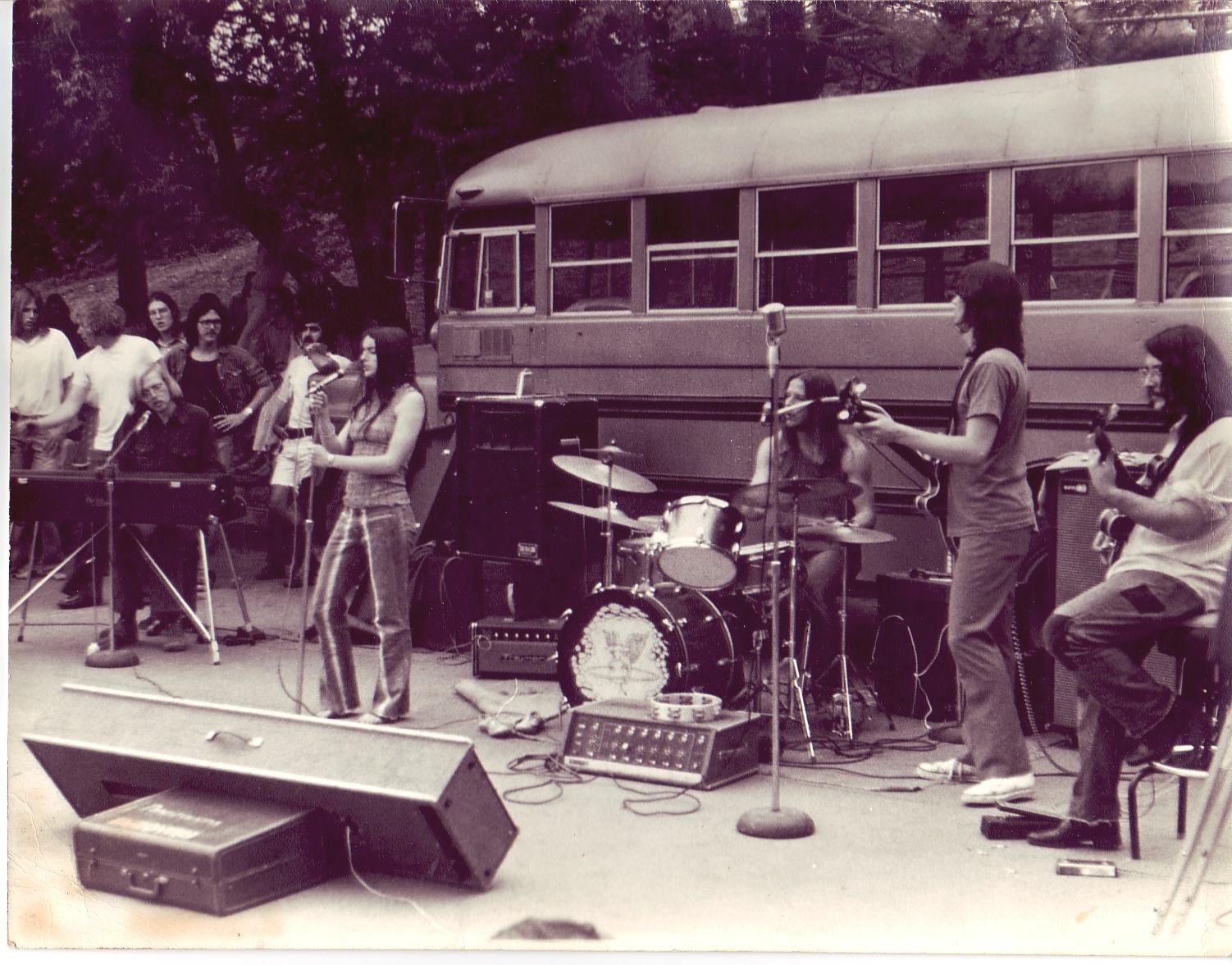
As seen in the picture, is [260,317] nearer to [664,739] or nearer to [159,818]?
[664,739]

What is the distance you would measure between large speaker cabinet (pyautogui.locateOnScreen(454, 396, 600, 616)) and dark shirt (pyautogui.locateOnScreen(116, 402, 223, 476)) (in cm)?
140

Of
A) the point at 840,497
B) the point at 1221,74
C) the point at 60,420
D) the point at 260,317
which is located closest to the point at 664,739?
the point at 840,497

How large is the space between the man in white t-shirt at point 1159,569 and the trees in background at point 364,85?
1435mm

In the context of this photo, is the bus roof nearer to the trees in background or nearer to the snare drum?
the trees in background

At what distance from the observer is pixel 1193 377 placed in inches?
192

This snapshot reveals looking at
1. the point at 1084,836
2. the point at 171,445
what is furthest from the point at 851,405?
the point at 171,445

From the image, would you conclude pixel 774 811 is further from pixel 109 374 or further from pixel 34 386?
pixel 109 374

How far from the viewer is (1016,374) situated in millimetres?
5480

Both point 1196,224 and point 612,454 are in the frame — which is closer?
point 1196,224

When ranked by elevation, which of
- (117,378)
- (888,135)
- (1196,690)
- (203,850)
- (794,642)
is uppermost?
(888,135)

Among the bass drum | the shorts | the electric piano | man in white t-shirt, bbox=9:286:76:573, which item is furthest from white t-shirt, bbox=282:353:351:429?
the bass drum

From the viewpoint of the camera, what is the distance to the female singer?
6.63 m

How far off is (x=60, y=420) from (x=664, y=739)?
3816 millimetres

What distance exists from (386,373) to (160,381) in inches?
90.2
